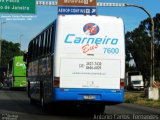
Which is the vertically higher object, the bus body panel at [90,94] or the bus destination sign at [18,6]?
the bus destination sign at [18,6]

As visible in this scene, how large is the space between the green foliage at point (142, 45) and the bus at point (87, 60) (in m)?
83.8

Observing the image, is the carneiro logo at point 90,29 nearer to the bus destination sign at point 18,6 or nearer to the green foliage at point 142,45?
the bus destination sign at point 18,6

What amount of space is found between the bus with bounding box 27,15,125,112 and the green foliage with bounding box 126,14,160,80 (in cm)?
8381

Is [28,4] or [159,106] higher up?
[28,4]

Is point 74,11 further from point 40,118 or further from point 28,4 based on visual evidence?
point 40,118

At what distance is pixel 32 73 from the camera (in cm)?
2539

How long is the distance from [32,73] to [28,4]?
11.0 meters

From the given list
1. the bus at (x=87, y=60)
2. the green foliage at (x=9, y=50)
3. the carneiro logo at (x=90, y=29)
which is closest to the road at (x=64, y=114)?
the bus at (x=87, y=60)

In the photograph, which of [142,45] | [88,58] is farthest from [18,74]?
[142,45]

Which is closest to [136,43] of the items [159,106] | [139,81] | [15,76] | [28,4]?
[139,81]

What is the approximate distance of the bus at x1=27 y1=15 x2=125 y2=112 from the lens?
61.0ft

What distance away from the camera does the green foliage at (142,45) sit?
107188 millimetres

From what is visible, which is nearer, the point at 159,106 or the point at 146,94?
the point at 159,106

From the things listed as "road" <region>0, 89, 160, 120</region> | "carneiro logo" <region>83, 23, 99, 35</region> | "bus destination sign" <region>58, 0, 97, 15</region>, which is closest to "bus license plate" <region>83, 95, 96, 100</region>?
"road" <region>0, 89, 160, 120</region>
